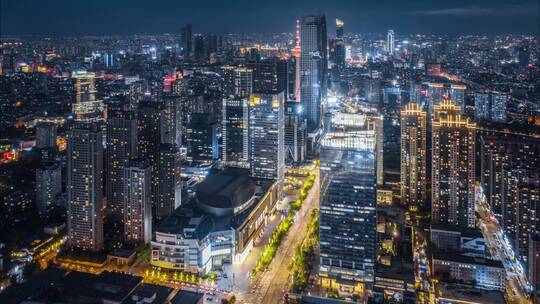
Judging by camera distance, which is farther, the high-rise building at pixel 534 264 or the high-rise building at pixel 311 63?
the high-rise building at pixel 311 63

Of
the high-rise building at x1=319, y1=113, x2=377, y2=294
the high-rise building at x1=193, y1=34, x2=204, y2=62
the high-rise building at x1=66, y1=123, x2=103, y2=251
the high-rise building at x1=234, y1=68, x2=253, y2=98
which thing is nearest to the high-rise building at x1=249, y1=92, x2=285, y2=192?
the high-rise building at x1=319, y1=113, x2=377, y2=294

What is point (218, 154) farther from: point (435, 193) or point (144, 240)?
point (435, 193)

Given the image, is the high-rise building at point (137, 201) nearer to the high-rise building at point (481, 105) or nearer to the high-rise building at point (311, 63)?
the high-rise building at point (481, 105)

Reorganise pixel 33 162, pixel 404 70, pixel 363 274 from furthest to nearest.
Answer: pixel 404 70 → pixel 33 162 → pixel 363 274

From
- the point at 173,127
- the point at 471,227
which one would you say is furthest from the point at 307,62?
the point at 471,227

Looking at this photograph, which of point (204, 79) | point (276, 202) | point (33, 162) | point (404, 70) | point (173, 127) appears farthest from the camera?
point (204, 79)

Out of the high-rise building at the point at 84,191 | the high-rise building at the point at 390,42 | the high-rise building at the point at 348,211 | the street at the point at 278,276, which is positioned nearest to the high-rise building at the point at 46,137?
the high-rise building at the point at 84,191

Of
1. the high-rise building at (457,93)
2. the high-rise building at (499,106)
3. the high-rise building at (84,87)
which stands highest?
the high-rise building at (84,87)

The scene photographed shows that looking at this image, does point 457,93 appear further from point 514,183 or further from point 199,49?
point 199,49
